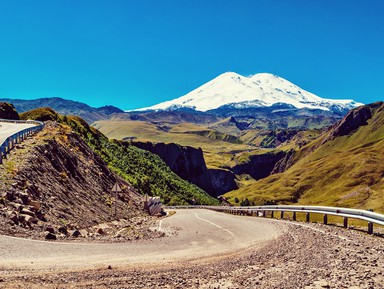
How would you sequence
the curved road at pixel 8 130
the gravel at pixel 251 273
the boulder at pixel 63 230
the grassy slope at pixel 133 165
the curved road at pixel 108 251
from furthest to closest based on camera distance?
the grassy slope at pixel 133 165
the curved road at pixel 8 130
the boulder at pixel 63 230
the curved road at pixel 108 251
the gravel at pixel 251 273

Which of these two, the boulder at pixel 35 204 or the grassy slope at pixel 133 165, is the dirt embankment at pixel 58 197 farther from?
the grassy slope at pixel 133 165

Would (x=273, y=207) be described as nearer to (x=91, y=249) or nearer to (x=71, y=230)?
(x=71, y=230)

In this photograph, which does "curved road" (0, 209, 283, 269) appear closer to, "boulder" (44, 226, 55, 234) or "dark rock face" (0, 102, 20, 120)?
"boulder" (44, 226, 55, 234)

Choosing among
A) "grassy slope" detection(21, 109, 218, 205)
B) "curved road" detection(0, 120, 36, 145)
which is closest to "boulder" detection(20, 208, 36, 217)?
"curved road" detection(0, 120, 36, 145)

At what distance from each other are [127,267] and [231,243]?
23.4 feet

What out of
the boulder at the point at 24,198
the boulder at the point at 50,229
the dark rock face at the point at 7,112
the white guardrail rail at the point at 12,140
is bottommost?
the boulder at the point at 50,229

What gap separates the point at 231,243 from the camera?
702 inches

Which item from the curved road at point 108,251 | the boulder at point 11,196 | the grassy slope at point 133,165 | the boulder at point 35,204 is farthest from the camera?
the grassy slope at point 133,165

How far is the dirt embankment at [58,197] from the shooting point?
1698 cm

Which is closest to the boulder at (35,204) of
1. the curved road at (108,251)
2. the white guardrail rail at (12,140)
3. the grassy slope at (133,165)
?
the curved road at (108,251)

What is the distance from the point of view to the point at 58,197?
22984 millimetres

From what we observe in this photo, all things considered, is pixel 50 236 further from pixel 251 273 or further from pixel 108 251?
pixel 251 273

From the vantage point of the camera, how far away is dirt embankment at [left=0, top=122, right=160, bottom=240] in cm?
1698

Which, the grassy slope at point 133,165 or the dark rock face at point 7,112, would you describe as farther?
the grassy slope at point 133,165
